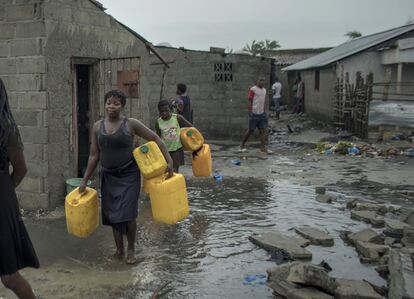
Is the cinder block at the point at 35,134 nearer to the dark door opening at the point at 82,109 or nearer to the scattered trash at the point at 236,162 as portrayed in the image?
the dark door opening at the point at 82,109

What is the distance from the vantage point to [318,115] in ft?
69.1

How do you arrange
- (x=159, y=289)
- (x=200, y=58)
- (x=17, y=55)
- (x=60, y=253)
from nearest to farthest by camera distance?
1. (x=159, y=289)
2. (x=60, y=253)
3. (x=17, y=55)
4. (x=200, y=58)

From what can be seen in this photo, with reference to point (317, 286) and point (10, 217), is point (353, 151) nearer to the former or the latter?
point (317, 286)

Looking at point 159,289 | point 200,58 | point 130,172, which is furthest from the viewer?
point 200,58

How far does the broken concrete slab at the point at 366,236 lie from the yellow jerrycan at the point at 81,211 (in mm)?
2801

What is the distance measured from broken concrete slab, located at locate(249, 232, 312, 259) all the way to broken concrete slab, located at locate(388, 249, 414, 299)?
85 centimetres

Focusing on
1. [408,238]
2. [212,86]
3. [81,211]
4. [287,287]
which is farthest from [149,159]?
[212,86]

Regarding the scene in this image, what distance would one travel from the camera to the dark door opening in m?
7.13

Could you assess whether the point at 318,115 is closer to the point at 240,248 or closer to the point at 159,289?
the point at 240,248

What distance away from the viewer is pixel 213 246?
5.23 meters

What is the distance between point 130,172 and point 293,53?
102 feet

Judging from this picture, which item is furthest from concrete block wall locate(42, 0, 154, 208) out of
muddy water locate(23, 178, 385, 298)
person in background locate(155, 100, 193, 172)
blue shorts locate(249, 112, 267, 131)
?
blue shorts locate(249, 112, 267, 131)

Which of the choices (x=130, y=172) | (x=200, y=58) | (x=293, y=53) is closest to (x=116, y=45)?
(x=130, y=172)

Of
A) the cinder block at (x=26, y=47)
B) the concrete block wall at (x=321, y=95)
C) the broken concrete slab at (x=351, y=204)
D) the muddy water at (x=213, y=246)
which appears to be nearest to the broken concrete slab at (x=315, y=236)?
the muddy water at (x=213, y=246)
